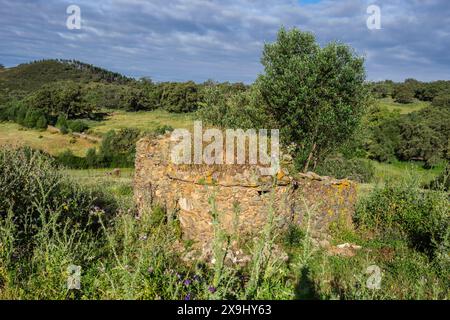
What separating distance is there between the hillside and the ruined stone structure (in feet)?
320

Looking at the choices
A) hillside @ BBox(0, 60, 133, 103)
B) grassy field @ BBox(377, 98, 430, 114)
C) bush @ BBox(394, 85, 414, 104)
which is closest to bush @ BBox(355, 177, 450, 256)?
grassy field @ BBox(377, 98, 430, 114)

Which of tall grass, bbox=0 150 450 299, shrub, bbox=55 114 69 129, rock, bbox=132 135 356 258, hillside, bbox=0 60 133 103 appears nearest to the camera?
tall grass, bbox=0 150 450 299

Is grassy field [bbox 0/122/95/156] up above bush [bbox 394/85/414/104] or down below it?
below

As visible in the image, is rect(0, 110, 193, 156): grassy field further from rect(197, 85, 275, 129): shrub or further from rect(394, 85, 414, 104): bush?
rect(394, 85, 414, 104): bush

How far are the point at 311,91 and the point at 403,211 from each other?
6.98 metres

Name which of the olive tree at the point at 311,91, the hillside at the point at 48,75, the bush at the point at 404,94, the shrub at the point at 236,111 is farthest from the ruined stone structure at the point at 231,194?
the hillside at the point at 48,75

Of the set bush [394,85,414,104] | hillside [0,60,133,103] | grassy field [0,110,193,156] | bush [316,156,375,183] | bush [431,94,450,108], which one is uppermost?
hillside [0,60,133,103]

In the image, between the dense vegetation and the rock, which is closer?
the dense vegetation

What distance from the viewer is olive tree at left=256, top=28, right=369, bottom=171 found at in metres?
15.4

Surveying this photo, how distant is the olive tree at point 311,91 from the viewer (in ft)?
50.6

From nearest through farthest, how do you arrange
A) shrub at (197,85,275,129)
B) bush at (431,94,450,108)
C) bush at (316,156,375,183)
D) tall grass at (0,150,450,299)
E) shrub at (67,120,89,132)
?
tall grass at (0,150,450,299), shrub at (197,85,275,129), bush at (316,156,375,183), shrub at (67,120,89,132), bush at (431,94,450,108)

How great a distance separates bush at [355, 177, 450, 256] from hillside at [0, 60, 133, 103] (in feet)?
332
